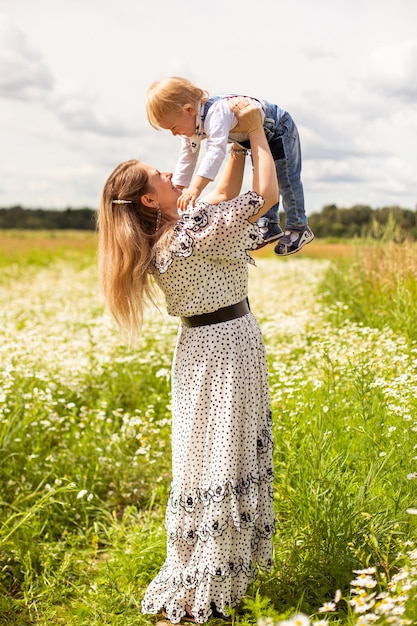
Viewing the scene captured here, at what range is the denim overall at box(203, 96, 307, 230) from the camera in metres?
3.39

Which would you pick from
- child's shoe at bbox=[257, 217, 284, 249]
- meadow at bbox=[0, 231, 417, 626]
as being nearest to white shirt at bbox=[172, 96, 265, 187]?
child's shoe at bbox=[257, 217, 284, 249]

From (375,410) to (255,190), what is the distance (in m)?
1.51

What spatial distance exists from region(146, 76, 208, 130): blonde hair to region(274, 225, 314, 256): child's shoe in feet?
2.67

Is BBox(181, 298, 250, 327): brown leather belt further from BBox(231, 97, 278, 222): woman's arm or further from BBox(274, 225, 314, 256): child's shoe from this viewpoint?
BBox(274, 225, 314, 256): child's shoe

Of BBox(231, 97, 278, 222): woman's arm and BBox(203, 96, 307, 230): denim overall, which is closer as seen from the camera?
BBox(231, 97, 278, 222): woman's arm

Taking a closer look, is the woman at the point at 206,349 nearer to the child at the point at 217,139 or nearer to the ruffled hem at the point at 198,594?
the ruffled hem at the point at 198,594

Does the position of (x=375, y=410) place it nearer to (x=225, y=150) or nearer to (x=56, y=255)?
(x=225, y=150)

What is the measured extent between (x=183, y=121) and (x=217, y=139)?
0.25 m

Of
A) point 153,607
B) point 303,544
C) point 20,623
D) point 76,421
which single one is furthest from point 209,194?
point 76,421

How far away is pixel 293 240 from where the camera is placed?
365cm

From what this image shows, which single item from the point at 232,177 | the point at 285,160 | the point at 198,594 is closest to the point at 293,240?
the point at 285,160

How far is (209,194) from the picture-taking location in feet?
10.8

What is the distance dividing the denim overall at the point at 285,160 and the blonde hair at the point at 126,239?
493mm

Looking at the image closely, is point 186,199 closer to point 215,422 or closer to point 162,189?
point 162,189
